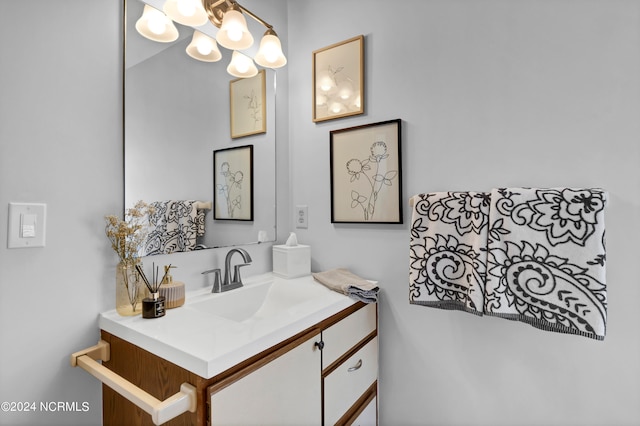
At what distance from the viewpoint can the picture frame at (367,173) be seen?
1338 millimetres

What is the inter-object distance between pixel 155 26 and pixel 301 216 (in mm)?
997

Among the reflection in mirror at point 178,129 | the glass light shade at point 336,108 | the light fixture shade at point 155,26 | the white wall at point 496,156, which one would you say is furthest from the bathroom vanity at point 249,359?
the light fixture shade at point 155,26

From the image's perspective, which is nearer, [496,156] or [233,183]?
[496,156]

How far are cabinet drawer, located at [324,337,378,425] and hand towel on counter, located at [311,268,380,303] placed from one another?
221 mm

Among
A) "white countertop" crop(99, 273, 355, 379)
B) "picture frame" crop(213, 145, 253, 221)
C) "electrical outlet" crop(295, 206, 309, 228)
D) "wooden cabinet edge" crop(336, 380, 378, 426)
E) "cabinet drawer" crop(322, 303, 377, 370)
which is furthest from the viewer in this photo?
"electrical outlet" crop(295, 206, 309, 228)

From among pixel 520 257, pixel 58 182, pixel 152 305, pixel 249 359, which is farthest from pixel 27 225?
pixel 520 257

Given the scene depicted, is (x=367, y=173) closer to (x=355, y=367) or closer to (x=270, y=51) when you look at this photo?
(x=270, y=51)

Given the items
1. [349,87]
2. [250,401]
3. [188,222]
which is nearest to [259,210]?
[188,222]

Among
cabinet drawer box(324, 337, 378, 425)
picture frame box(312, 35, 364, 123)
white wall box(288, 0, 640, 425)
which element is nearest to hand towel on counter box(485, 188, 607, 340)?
white wall box(288, 0, 640, 425)

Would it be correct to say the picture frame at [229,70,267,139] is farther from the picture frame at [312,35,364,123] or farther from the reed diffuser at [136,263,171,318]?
the reed diffuser at [136,263,171,318]

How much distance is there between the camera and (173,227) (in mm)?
1146

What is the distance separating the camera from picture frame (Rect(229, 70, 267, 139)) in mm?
1397

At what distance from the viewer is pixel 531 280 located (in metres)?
0.92

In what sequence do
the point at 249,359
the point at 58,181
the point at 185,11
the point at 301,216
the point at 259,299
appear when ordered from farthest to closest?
the point at 301,216, the point at 259,299, the point at 185,11, the point at 58,181, the point at 249,359
